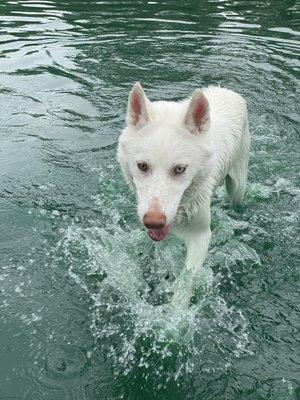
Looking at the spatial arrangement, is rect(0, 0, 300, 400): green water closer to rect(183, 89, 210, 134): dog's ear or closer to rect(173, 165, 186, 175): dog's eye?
rect(173, 165, 186, 175): dog's eye

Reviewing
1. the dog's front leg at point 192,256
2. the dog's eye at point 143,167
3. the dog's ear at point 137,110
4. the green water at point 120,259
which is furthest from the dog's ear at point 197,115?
the green water at point 120,259

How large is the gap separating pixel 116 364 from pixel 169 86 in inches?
286

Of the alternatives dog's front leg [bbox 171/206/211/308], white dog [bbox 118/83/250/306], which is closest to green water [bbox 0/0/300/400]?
dog's front leg [bbox 171/206/211/308]

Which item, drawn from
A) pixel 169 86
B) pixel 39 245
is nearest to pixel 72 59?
pixel 169 86

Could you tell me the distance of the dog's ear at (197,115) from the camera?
4125mm

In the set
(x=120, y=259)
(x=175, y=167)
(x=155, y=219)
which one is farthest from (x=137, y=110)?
(x=120, y=259)

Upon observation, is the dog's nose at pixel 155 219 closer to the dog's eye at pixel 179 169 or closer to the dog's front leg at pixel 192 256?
the dog's eye at pixel 179 169

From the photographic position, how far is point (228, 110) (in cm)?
579

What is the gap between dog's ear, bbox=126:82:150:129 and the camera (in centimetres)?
424

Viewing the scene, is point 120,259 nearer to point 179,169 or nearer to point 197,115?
point 179,169

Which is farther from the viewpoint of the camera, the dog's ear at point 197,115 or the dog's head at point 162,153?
the dog's ear at point 197,115

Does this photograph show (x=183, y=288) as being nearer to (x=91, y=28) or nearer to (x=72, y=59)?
(x=72, y=59)

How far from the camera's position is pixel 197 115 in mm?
4215

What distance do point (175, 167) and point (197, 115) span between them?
1.69ft
